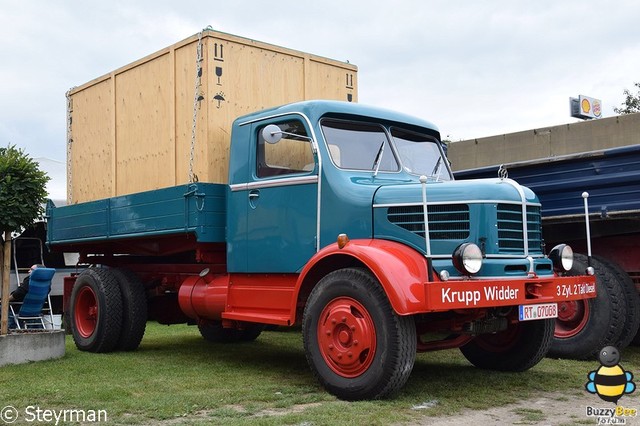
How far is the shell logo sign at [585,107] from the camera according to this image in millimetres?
18188

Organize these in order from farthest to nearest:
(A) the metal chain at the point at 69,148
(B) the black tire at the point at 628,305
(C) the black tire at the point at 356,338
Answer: (A) the metal chain at the point at 69,148, (B) the black tire at the point at 628,305, (C) the black tire at the point at 356,338

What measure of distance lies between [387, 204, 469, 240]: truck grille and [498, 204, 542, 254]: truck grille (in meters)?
0.31

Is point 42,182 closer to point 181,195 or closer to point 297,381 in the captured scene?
point 181,195

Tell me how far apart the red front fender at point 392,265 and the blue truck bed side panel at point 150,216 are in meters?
1.58

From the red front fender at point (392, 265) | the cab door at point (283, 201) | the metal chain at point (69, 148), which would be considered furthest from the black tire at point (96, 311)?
the red front fender at point (392, 265)

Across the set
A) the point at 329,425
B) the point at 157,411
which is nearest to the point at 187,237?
the point at 157,411

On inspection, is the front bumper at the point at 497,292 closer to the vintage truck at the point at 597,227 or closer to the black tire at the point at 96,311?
the vintage truck at the point at 597,227

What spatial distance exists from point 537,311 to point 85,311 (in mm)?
5763

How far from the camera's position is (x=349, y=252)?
589cm

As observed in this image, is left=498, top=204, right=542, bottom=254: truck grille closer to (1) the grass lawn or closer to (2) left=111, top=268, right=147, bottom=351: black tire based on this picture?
(1) the grass lawn

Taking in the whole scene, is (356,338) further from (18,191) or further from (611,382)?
(18,191)

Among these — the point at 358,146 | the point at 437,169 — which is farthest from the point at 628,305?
the point at 358,146

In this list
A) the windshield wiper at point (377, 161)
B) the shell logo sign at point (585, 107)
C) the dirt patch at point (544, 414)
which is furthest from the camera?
the shell logo sign at point (585, 107)

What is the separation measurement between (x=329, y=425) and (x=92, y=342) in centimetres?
470
